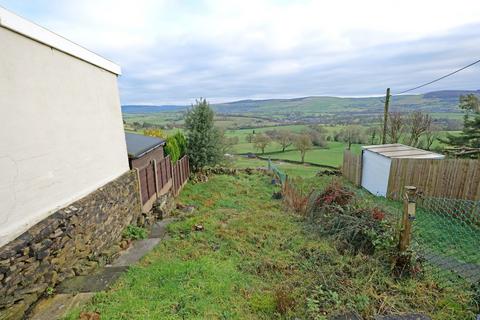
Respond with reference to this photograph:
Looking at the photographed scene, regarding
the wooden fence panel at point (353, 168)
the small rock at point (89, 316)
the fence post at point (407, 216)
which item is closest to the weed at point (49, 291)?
the small rock at point (89, 316)

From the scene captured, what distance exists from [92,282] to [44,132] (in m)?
2.39

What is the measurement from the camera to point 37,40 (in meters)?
3.53

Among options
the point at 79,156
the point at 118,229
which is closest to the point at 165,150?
the point at 118,229

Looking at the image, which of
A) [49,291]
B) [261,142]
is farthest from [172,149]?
[261,142]

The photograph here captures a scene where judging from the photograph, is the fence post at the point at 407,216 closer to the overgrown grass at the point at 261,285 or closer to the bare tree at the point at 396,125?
the overgrown grass at the point at 261,285

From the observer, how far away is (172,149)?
1138 cm

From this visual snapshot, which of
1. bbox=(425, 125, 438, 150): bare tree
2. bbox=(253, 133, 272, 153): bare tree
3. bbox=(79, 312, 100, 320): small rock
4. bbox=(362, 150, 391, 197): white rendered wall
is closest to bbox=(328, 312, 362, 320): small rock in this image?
bbox=(79, 312, 100, 320): small rock

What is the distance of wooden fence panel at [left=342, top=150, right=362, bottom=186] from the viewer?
12.5 meters

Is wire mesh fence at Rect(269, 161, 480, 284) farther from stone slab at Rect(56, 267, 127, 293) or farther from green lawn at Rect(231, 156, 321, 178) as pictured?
green lawn at Rect(231, 156, 321, 178)

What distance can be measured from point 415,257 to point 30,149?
18.5 ft

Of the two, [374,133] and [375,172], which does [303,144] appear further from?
[375,172]

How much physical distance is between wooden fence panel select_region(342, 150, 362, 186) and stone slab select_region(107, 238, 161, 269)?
10594 millimetres

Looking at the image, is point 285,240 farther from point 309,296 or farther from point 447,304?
point 447,304

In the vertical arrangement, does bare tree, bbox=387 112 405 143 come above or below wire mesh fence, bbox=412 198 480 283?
above
